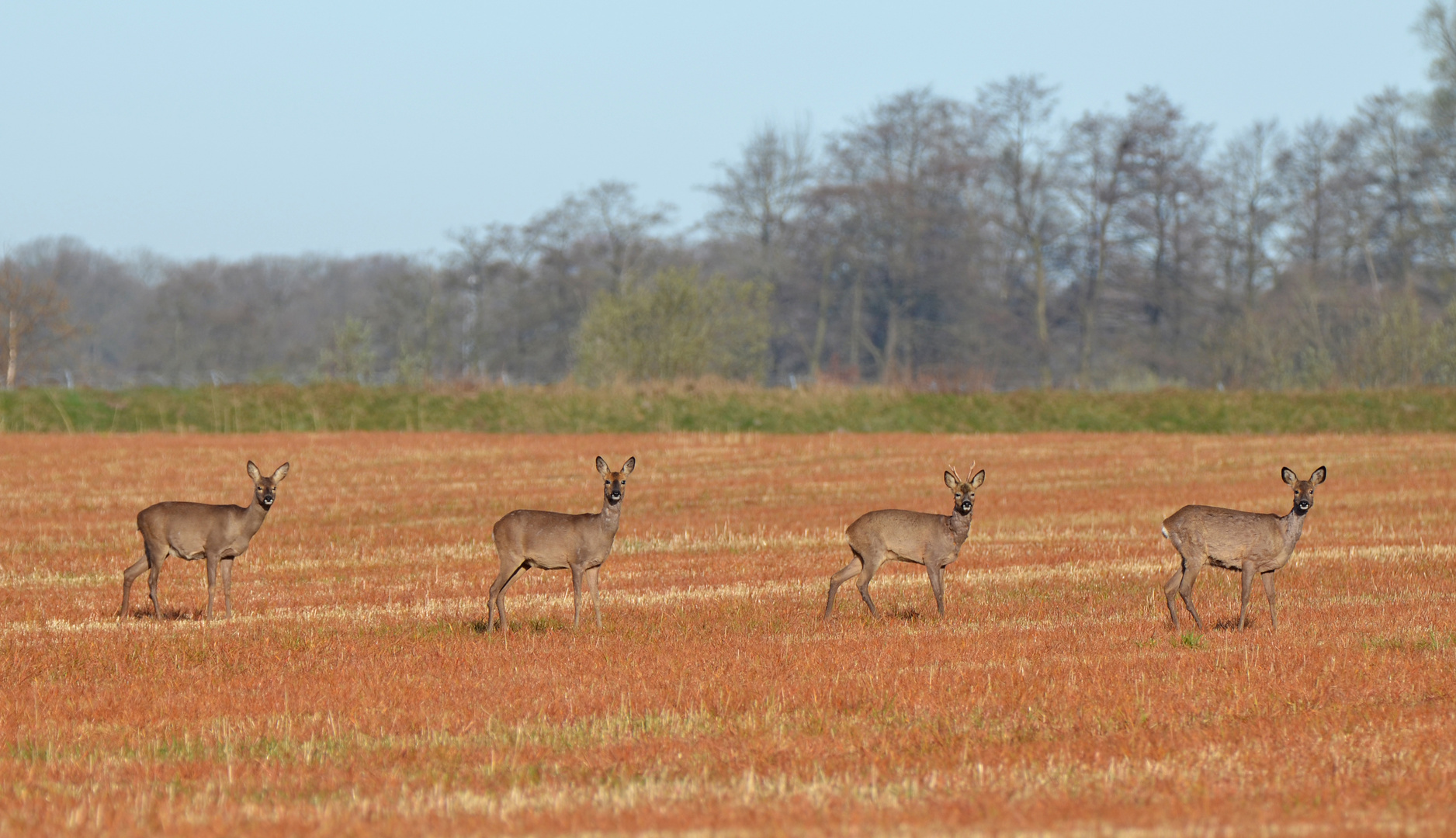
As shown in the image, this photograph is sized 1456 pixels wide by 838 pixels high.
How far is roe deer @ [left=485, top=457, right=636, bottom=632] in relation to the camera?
40.0 ft

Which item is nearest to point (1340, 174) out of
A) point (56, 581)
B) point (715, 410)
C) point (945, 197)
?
point (945, 197)

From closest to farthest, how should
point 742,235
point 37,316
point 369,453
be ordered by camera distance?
point 369,453
point 37,316
point 742,235

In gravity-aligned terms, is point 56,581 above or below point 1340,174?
below

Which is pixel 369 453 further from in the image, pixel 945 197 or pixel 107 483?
pixel 945 197

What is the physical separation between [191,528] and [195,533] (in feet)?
0.19

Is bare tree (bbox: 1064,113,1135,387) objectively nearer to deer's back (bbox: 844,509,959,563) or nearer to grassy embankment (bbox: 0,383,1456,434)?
grassy embankment (bbox: 0,383,1456,434)

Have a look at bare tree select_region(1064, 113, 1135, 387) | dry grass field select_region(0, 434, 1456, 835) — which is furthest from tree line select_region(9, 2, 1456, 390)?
dry grass field select_region(0, 434, 1456, 835)

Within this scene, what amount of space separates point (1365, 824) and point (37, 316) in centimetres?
6075

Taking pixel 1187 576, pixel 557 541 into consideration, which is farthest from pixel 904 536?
pixel 557 541

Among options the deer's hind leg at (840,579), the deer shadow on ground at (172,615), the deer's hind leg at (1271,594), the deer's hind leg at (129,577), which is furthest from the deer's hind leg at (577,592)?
the deer's hind leg at (1271,594)

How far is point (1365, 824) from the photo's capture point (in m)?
5.98

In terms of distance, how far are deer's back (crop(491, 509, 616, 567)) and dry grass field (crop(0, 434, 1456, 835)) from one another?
0.63 metres

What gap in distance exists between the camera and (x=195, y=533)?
1315cm

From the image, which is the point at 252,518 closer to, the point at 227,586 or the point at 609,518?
the point at 227,586
